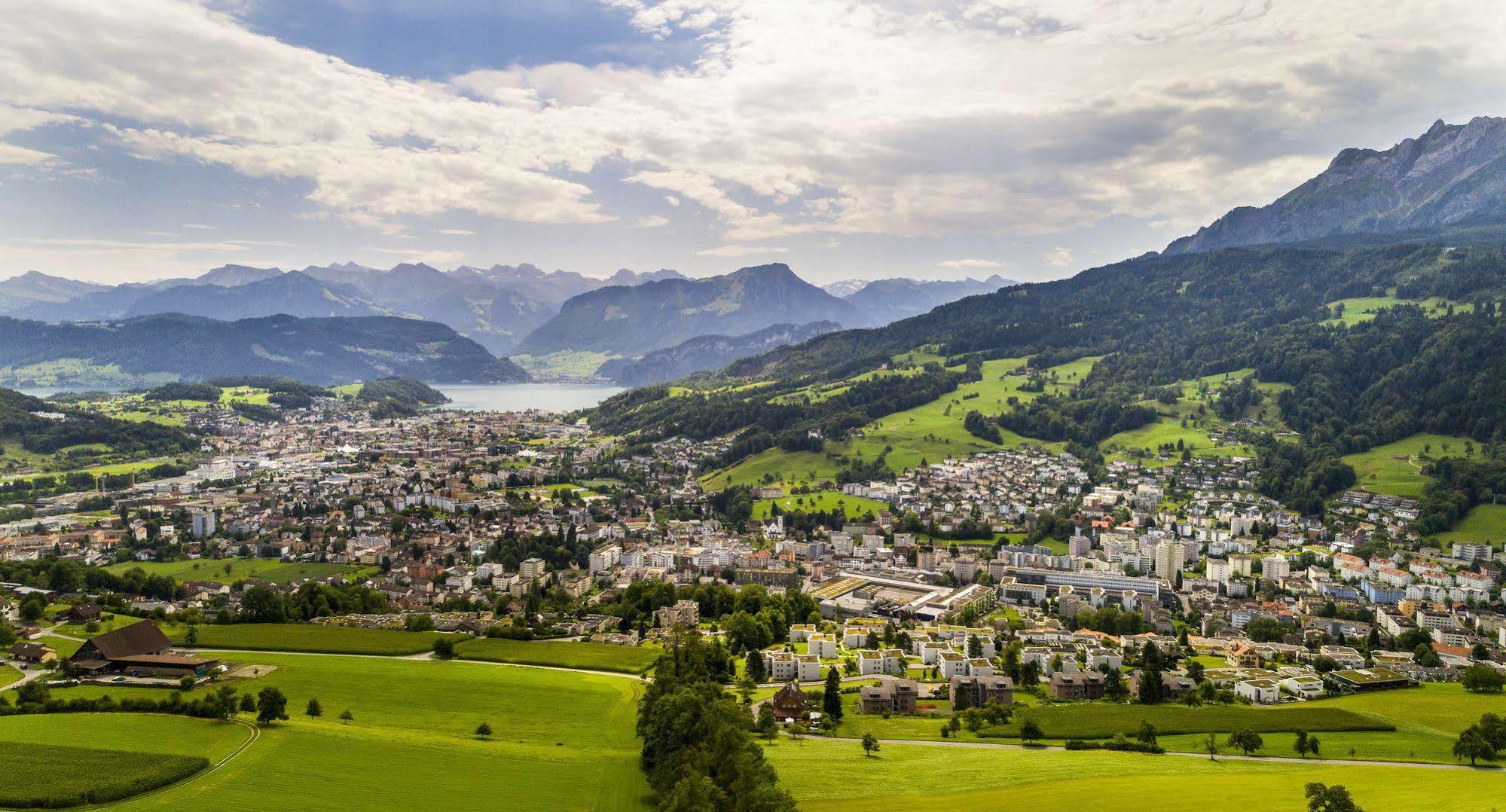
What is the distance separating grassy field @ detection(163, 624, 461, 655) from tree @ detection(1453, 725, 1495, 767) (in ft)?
108

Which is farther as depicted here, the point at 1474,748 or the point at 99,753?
the point at 1474,748

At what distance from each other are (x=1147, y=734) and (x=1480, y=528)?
4742 cm

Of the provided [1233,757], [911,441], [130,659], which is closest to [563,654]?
[130,659]

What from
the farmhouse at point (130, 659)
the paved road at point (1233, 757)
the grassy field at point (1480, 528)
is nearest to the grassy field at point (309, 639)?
the farmhouse at point (130, 659)

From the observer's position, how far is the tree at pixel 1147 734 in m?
27.1

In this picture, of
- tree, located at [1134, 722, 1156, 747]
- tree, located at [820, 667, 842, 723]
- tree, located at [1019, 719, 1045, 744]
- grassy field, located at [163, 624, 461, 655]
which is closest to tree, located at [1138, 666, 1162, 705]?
tree, located at [1134, 722, 1156, 747]

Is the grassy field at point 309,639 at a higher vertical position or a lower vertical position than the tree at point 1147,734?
higher

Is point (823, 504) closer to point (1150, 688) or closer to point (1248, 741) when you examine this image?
point (1150, 688)

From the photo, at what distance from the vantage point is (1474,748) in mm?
24797

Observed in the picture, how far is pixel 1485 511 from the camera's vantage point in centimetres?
6134

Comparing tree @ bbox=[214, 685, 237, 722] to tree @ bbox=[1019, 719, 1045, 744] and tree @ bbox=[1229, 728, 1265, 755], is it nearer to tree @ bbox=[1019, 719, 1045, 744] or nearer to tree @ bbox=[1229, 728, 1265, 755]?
tree @ bbox=[1019, 719, 1045, 744]

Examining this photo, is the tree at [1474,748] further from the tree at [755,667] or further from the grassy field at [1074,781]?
the tree at [755,667]

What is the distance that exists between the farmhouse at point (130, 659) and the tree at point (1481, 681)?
4305 centimetres

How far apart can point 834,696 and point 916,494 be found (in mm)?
50891
